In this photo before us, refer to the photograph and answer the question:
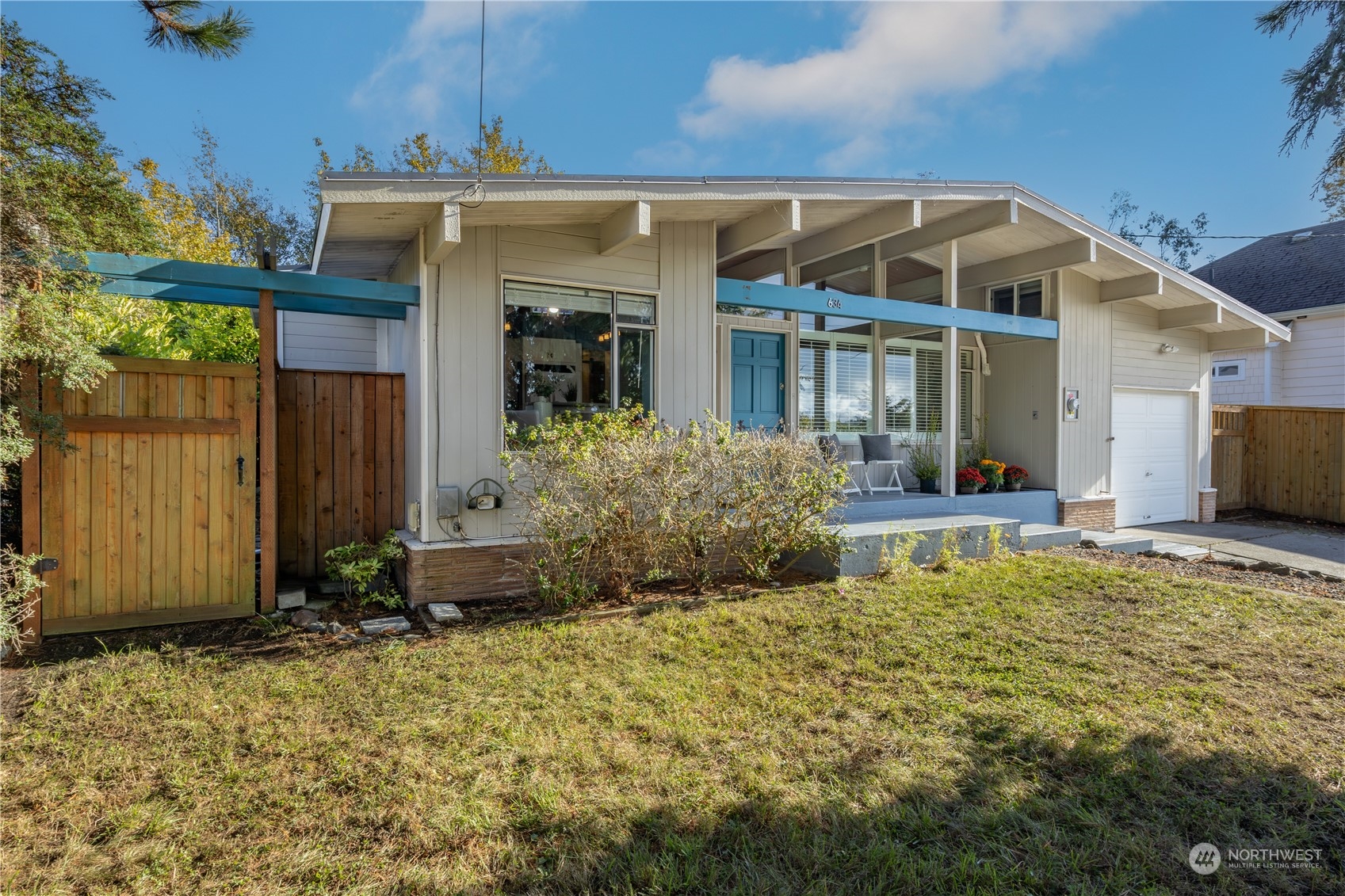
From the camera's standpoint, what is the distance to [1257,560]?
7.46 m

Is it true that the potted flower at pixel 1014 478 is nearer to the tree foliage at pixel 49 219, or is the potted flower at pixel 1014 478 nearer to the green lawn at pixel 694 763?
the green lawn at pixel 694 763

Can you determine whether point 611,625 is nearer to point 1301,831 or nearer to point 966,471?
point 1301,831

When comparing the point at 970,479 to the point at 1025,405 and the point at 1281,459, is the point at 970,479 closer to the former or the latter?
the point at 1025,405

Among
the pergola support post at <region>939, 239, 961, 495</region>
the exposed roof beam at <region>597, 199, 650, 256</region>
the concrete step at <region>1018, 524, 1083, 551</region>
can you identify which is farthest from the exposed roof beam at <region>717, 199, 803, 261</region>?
the concrete step at <region>1018, 524, 1083, 551</region>

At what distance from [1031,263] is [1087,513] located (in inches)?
136

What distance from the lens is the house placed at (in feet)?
17.8

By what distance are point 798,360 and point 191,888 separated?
7.86 m

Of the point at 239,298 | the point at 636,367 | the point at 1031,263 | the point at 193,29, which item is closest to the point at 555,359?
the point at 636,367

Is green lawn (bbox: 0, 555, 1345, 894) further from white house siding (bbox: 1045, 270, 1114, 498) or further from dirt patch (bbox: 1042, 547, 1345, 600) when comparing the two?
white house siding (bbox: 1045, 270, 1114, 498)

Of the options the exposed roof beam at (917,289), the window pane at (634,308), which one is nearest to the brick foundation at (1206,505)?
the exposed roof beam at (917,289)

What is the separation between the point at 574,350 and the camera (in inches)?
237

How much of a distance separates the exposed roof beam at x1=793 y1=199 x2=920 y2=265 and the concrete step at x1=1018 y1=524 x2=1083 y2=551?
11.5 ft

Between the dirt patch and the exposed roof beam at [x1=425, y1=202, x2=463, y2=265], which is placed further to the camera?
the dirt patch

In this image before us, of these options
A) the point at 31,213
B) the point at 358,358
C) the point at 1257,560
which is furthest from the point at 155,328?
the point at 1257,560
